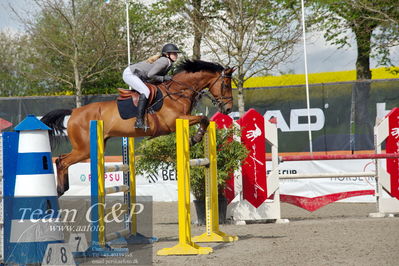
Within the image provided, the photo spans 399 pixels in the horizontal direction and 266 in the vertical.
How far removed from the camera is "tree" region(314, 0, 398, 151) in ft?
37.0

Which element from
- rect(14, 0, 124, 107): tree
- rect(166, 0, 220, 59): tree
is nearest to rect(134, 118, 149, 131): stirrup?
rect(166, 0, 220, 59): tree

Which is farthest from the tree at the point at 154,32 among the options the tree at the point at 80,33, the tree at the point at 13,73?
the tree at the point at 13,73

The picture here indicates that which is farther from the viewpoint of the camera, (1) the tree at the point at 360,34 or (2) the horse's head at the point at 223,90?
(1) the tree at the point at 360,34

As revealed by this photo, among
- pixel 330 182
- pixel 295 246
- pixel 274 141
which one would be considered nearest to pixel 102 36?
pixel 330 182

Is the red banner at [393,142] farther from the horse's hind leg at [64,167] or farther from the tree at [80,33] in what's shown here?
the tree at [80,33]

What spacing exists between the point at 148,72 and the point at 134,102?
1.20ft

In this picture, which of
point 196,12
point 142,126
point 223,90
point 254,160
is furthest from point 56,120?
point 196,12

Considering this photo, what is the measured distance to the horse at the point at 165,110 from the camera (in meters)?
6.87

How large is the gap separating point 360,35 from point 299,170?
220 inches

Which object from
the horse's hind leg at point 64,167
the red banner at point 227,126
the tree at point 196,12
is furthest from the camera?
the tree at point 196,12

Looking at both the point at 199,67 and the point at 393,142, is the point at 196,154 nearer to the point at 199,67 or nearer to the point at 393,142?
the point at 199,67

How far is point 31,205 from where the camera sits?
4.35m

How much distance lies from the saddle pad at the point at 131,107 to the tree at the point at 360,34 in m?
5.39

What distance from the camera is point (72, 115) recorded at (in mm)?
7297
